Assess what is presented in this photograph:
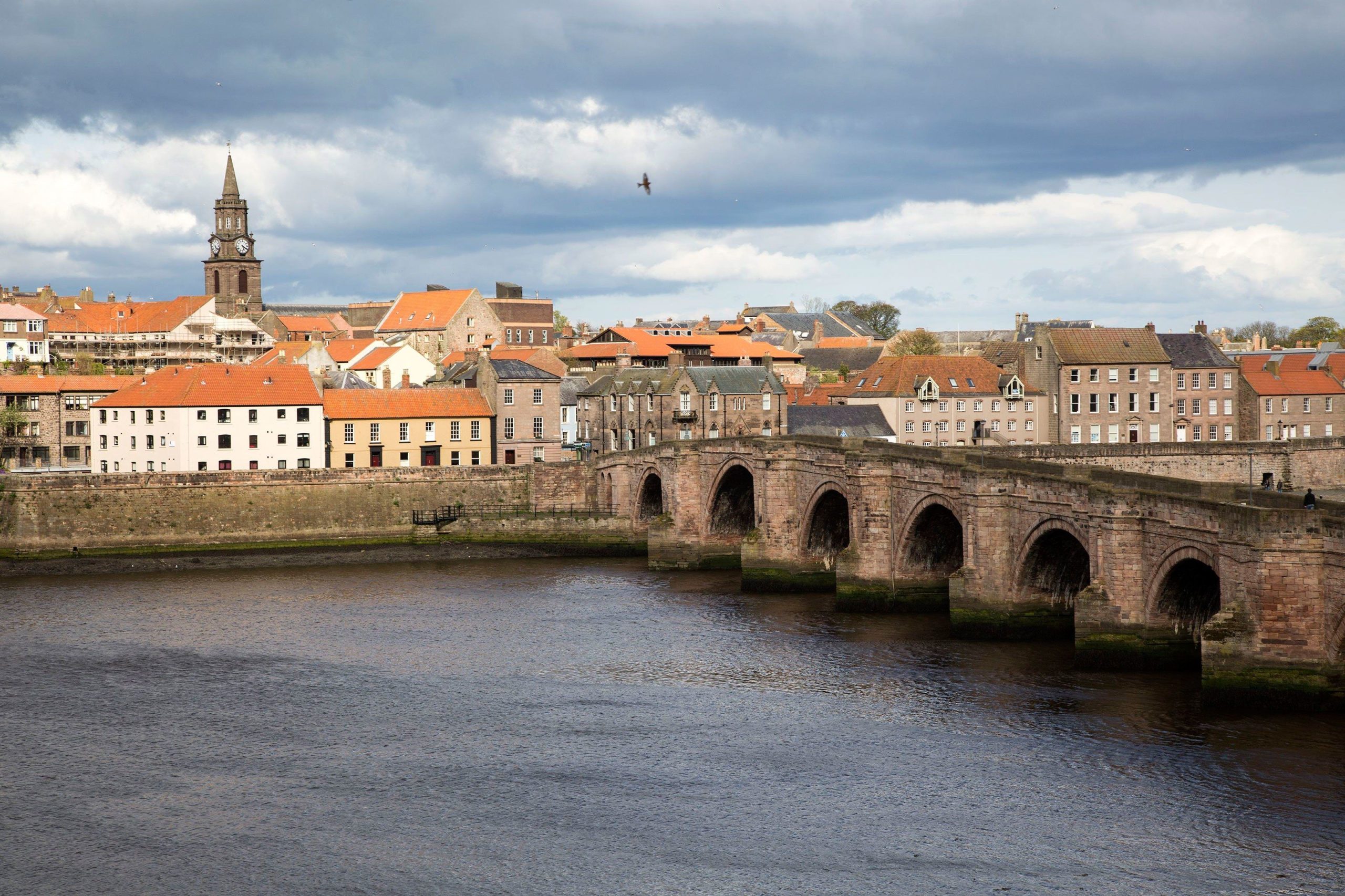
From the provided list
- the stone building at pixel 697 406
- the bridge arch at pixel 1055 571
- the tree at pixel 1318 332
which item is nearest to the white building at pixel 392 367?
the stone building at pixel 697 406

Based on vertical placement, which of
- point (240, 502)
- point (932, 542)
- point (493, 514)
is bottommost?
point (493, 514)

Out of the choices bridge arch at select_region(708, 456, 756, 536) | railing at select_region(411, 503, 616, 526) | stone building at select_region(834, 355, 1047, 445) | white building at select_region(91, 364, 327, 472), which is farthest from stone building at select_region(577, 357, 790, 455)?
white building at select_region(91, 364, 327, 472)

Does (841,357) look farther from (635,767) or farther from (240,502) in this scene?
(635,767)

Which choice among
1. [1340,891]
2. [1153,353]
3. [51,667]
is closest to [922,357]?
[1153,353]

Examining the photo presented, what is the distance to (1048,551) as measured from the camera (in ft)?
168

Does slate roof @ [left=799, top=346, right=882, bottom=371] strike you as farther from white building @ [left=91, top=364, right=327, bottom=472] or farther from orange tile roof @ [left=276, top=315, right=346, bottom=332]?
white building @ [left=91, top=364, right=327, bottom=472]

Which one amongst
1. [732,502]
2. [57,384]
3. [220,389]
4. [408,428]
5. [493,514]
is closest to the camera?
[732,502]

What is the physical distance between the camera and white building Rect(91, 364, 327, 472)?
8812 centimetres

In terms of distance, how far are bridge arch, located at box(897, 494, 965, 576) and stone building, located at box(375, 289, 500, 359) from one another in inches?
3423

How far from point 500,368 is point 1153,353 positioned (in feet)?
169

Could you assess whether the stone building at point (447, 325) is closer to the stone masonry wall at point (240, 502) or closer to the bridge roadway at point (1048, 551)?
the stone masonry wall at point (240, 502)

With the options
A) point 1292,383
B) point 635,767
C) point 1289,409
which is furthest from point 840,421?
point 635,767

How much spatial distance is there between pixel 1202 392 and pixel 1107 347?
8.93 m

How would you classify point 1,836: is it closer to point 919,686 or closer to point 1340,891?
point 919,686
